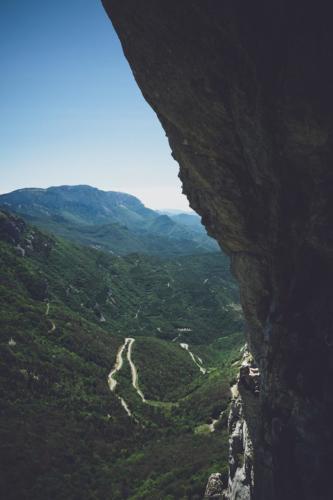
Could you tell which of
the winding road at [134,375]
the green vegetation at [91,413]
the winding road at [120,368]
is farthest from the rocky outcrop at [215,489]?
the winding road at [134,375]

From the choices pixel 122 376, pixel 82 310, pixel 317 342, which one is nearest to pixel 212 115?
pixel 317 342

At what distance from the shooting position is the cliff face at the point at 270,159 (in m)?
→ 16.1

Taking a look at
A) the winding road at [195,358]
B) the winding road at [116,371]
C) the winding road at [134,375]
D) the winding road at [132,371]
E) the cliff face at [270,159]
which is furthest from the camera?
the winding road at [195,358]

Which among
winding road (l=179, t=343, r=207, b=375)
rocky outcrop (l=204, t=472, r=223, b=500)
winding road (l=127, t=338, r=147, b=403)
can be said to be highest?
rocky outcrop (l=204, t=472, r=223, b=500)

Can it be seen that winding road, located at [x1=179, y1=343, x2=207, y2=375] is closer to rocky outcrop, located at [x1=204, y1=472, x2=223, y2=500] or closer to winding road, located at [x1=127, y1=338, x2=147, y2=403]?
winding road, located at [x1=127, y1=338, x2=147, y2=403]

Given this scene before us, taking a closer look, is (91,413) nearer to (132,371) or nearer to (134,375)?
(134,375)

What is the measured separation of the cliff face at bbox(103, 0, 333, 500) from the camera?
1609cm

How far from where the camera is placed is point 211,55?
Result: 56.4 ft

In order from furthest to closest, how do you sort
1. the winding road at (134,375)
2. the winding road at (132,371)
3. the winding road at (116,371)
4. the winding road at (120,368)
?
the winding road at (134,375)
the winding road at (132,371)
the winding road at (120,368)
the winding road at (116,371)

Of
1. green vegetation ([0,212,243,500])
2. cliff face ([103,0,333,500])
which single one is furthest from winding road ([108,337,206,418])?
cliff face ([103,0,333,500])

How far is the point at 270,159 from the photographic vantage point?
63.5ft

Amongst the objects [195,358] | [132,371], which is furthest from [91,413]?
[195,358]

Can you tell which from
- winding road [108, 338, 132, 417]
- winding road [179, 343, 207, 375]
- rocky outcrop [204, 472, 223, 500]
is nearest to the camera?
rocky outcrop [204, 472, 223, 500]

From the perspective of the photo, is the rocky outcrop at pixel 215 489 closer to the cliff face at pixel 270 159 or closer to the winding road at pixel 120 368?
the cliff face at pixel 270 159
